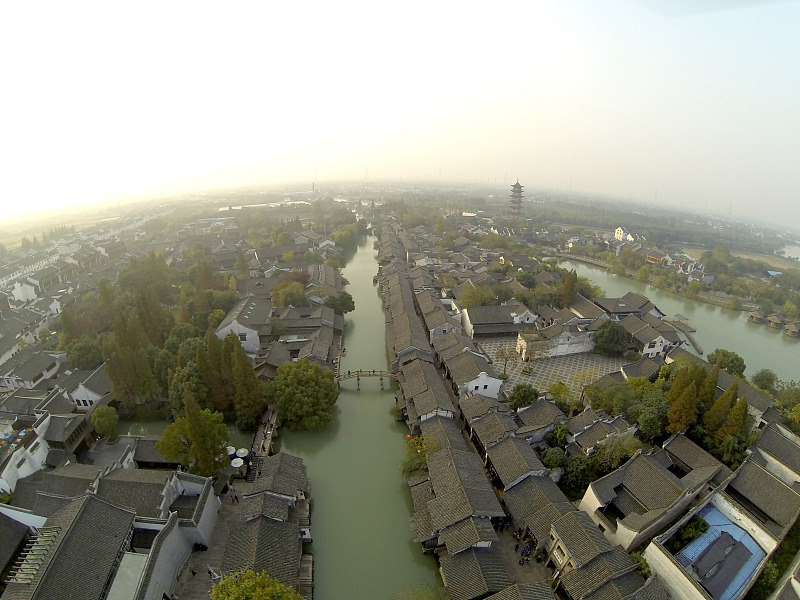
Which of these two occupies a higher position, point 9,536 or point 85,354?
point 85,354

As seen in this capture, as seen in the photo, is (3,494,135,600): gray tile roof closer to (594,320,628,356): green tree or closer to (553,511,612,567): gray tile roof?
(553,511,612,567): gray tile roof

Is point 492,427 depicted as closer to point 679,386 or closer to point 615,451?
point 615,451

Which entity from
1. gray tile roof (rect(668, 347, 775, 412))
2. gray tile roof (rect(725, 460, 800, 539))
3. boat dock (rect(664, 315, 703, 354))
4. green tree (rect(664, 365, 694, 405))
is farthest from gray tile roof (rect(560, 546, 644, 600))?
boat dock (rect(664, 315, 703, 354))

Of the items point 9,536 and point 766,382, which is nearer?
point 9,536

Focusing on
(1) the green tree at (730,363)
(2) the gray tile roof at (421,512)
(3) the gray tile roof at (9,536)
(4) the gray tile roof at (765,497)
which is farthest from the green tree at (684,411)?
(3) the gray tile roof at (9,536)

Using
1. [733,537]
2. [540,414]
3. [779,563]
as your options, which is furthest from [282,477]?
[779,563]

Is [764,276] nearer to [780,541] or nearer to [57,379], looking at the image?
[780,541]

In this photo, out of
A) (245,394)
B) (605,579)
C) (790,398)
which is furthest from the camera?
(790,398)
